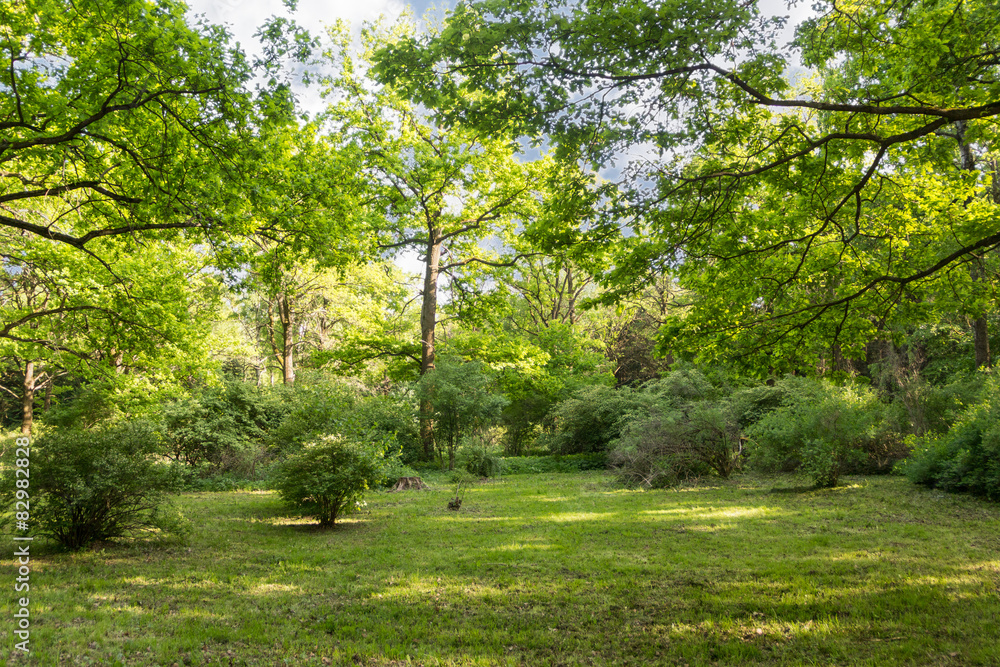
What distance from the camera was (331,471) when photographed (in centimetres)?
865

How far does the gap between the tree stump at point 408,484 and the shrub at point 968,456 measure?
11838 millimetres

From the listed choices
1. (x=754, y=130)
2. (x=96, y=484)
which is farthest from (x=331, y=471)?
(x=754, y=130)

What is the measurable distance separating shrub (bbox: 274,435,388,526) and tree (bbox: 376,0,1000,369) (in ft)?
16.5

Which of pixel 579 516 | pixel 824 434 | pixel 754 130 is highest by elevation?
pixel 754 130

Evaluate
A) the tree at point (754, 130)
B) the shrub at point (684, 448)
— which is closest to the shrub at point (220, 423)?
the shrub at point (684, 448)

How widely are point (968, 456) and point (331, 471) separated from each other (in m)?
11.8

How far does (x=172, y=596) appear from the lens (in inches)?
205

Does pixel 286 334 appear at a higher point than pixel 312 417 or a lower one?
higher

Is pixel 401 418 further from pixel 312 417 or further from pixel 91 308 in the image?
pixel 91 308

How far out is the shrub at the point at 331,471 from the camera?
858cm

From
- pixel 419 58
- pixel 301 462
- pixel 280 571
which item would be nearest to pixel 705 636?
pixel 280 571

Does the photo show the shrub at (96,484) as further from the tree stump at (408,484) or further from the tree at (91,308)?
the tree stump at (408,484)

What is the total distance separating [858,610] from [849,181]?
5.06 m

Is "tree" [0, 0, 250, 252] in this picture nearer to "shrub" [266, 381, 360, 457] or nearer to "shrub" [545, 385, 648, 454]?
"shrub" [266, 381, 360, 457]
